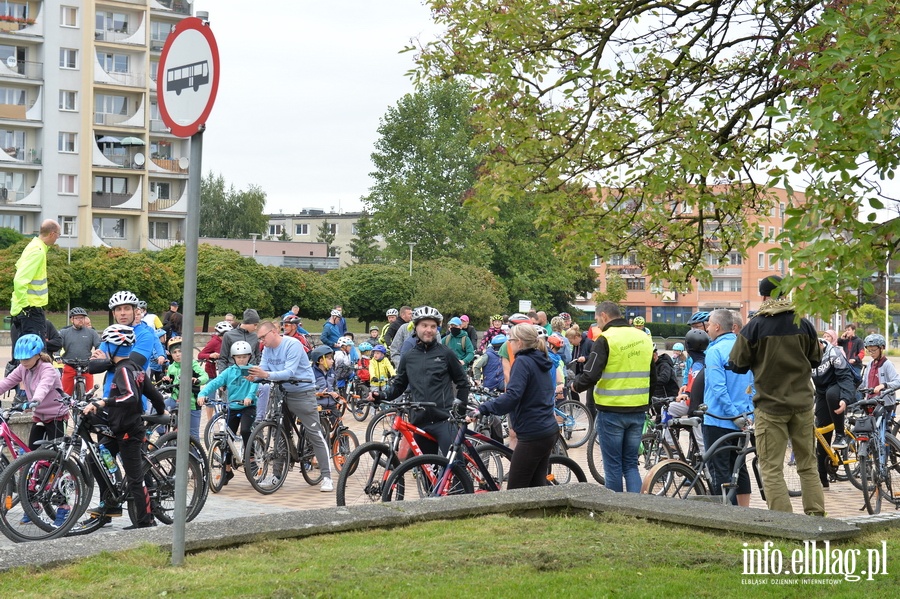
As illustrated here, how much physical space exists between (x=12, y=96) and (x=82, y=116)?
13.0 feet

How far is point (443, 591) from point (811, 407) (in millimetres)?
4233

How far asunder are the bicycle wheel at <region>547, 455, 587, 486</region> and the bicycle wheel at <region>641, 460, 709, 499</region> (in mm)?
636

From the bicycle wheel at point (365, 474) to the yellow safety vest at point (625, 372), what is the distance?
6.09 ft

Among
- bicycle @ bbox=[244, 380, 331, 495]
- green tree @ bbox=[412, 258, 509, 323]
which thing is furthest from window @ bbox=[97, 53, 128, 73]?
bicycle @ bbox=[244, 380, 331, 495]

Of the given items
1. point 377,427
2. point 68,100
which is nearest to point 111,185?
point 68,100

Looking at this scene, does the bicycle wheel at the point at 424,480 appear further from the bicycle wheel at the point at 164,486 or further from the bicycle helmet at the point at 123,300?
the bicycle helmet at the point at 123,300

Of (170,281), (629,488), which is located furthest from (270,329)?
(170,281)

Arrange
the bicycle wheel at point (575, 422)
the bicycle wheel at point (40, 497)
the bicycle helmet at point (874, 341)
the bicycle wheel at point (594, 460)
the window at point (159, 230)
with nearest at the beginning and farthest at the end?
the bicycle wheel at point (40, 497) < the bicycle wheel at point (594, 460) < the bicycle helmet at point (874, 341) < the bicycle wheel at point (575, 422) < the window at point (159, 230)

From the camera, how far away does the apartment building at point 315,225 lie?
5773 inches

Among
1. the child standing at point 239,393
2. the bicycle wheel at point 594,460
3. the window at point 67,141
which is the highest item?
the window at point 67,141

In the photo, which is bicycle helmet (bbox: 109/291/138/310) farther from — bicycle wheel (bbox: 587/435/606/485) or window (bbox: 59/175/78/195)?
window (bbox: 59/175/78/195)

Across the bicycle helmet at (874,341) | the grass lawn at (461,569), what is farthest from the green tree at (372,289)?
the grass lawn at (461,569)

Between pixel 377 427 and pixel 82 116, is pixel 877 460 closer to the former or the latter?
pixel 377 427

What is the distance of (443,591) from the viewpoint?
6102 mm
